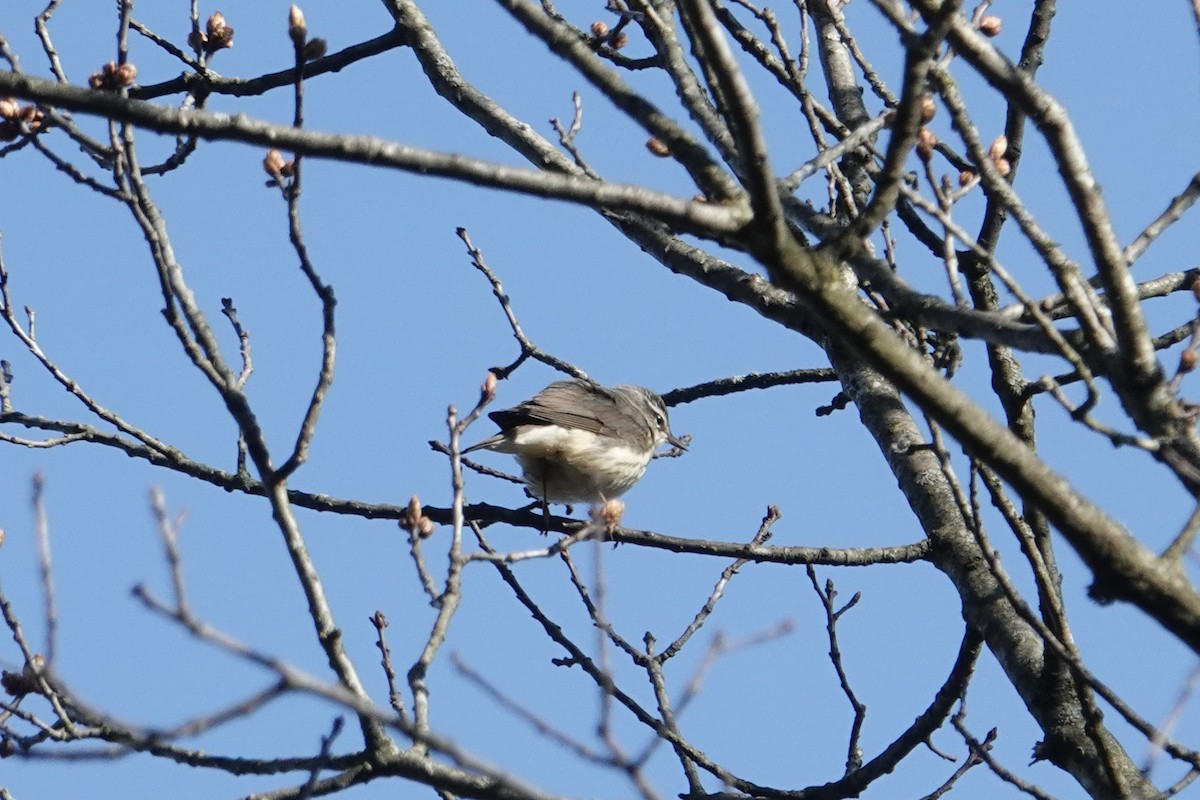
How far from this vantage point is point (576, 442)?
25.8 ft

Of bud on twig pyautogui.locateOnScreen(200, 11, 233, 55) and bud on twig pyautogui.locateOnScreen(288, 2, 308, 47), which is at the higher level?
bud on twig pyautogui.locateOnScreen(200, 11, 233, 55)

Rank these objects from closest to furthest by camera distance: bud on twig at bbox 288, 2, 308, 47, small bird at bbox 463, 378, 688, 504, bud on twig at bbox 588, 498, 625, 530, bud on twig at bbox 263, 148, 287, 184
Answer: bud on twig at bbox 288, 2, 308, 47 < bud on twig at bbox 263, 148, 287, 184 < bud on twig at bbox 588, 498, 625, 530 < small bird at bbox 463, 378, 688, 504

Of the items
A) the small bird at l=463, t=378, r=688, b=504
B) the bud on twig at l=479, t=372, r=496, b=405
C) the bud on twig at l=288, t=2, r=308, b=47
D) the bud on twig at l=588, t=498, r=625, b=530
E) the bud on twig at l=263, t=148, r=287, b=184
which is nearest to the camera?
the bud on twig at l=288, t=2, r=308, b=47

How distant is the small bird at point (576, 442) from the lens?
7.75m

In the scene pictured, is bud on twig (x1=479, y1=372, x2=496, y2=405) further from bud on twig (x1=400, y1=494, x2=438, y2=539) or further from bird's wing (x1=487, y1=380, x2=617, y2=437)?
bird's wing (x1=487, y1=380, x2=617, y2=437)

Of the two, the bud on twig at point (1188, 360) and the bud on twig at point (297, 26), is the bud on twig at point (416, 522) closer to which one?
the bud on twig at point (297, 26)

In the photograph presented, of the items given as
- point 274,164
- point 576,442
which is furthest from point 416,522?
point 576,442

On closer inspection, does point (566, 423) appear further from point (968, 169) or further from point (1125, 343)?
point (1125, 343)

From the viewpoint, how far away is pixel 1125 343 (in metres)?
2.69

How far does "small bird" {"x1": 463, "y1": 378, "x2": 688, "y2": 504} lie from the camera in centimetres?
775

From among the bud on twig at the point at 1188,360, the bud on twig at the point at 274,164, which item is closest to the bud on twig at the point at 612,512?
the bud on twig at the point at 274,164

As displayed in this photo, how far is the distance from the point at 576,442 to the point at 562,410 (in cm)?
33

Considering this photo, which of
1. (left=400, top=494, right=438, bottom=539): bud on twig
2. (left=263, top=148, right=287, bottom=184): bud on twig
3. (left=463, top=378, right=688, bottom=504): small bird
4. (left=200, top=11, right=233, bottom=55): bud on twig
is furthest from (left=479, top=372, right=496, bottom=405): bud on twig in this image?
(left=463, top=378, right=688, bottom=504): small bird

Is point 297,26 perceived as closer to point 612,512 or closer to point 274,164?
point 274,164
